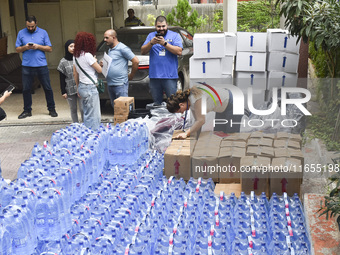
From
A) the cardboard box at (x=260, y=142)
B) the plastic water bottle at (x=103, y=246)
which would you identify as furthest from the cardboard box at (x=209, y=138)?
the plastic water bottle at (x=103, y=246)

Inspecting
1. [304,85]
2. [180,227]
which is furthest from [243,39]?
[180,227]

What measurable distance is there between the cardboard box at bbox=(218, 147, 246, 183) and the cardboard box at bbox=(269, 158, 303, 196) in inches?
24.6

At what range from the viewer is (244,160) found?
6695mm

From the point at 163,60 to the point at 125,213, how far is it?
481 centimetres

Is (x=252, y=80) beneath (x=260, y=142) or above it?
above

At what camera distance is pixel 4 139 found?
10.3 m

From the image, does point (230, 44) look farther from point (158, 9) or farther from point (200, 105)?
point (158, 9)

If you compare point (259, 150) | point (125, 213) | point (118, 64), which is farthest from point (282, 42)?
point (125, 213)

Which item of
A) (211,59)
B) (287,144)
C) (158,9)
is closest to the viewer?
(287,144)

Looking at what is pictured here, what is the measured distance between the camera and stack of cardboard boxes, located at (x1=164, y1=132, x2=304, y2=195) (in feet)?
21.0

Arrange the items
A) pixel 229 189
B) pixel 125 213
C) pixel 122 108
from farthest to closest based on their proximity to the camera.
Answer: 1. pixel 122 108
2. pixel 229 189
3. pixel 125 213

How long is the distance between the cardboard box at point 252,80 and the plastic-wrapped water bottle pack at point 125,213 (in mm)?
3979

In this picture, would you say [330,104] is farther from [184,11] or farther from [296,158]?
[184,11]

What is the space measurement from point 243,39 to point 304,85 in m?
1.57
